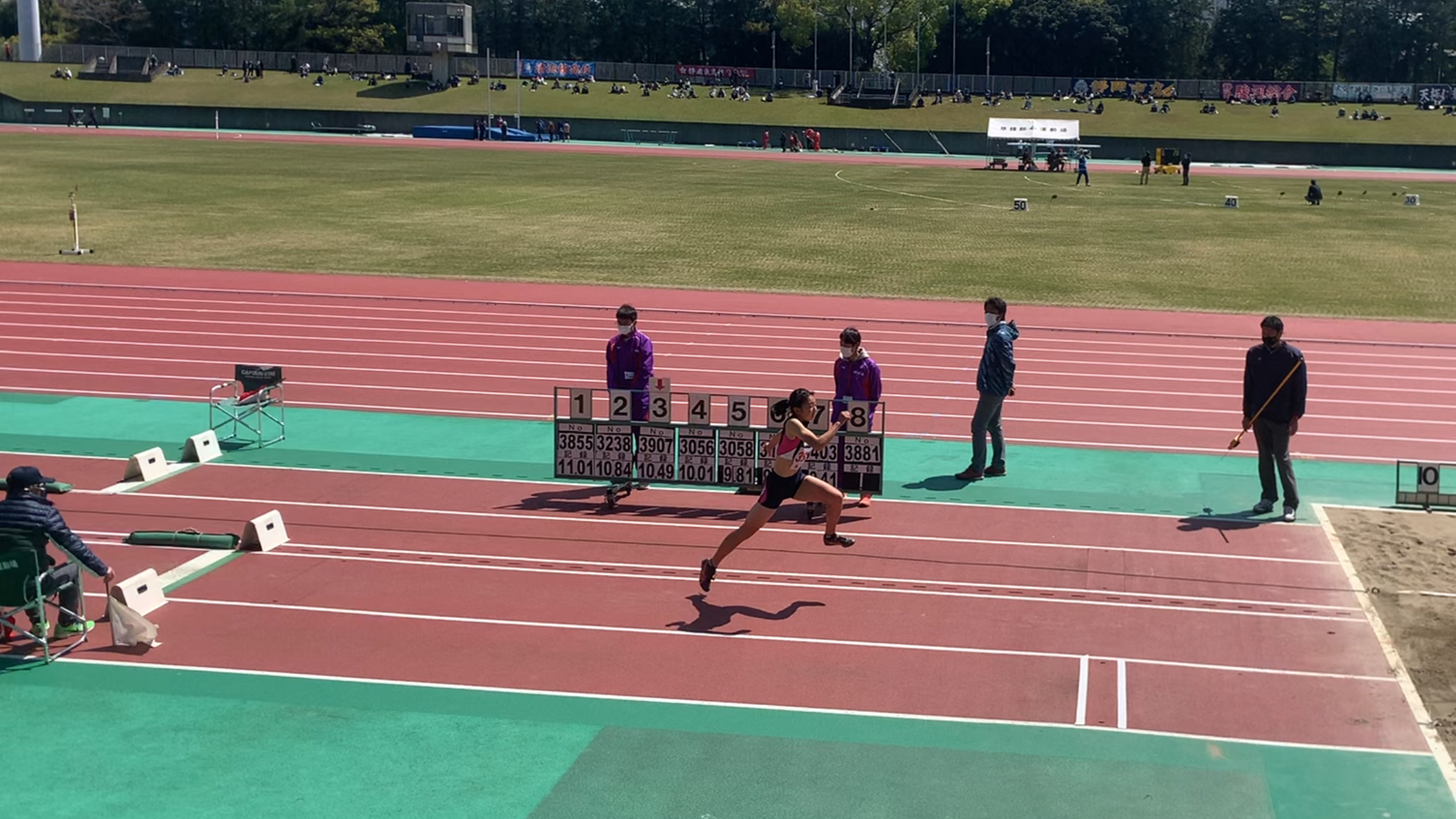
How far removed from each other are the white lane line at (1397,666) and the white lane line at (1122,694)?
1.91 metres

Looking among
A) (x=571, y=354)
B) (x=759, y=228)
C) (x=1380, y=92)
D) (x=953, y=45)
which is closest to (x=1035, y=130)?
(x=1380, y=92)

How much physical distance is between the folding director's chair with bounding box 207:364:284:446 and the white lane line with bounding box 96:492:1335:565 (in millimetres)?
2454

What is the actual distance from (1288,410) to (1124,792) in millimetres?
7423

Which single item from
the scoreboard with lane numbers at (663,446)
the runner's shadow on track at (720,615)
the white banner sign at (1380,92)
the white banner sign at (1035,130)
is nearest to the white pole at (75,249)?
the scoreboard with lane numbers at (663,446)

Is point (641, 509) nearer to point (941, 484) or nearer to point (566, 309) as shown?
point (941, 484)

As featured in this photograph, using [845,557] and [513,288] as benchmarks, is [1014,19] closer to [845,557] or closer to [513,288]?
[513,288]

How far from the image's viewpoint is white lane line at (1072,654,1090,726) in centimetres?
1002

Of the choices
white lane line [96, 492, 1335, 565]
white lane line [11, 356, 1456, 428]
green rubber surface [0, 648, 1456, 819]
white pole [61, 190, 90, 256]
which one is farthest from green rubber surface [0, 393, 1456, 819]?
white pole [61, 190, 90, 256]

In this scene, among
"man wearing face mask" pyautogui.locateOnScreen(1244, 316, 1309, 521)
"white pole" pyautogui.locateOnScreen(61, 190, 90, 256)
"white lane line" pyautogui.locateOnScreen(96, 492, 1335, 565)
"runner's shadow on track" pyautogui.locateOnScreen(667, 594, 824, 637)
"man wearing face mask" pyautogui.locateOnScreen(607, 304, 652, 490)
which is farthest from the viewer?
"white pole" pyautogui.locateOnScreen(61, 190, 90, 256)

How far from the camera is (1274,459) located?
51.0ft

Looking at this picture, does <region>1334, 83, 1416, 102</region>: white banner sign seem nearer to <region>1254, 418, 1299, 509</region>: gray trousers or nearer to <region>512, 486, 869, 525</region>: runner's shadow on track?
<region>1254, 418, 1299, 509</region>: gray trousers

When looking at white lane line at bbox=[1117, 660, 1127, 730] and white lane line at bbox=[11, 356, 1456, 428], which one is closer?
white lane line at bbox=[1117, 660, 1127, 730]

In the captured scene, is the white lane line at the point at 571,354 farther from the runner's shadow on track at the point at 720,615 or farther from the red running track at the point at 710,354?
the runner's shadow on track at the point at 720,615

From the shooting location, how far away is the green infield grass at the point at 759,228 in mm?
33688
